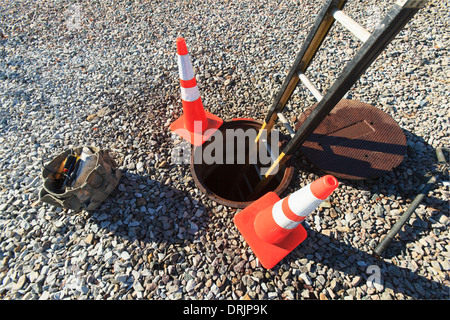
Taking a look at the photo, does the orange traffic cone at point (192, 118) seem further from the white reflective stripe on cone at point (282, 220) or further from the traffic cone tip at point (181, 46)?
the white reflective stripe on cone at point (282, 220)

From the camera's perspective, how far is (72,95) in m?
3.38

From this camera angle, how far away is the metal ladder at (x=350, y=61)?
1.30 m

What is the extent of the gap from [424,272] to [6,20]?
7.41 m

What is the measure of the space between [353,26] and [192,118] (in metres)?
1.79

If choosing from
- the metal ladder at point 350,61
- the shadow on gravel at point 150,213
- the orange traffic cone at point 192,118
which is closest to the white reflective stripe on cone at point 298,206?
the metal ladder at point 350,61

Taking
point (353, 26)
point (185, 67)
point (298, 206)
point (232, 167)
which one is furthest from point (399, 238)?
point (185, 67)

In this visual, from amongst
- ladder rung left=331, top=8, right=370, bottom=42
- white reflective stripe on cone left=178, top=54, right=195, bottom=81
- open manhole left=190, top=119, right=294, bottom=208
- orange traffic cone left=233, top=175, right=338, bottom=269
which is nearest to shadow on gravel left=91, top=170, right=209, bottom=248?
open manhole left=190, top=119, right=294, bottom=208

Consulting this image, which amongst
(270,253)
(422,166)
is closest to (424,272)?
(422,166)

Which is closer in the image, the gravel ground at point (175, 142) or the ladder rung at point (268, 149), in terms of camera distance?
the gravel ground at point (175, 142)

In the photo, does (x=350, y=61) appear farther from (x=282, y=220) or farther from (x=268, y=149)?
(x=268, y=149)

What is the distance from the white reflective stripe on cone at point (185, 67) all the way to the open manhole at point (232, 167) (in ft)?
2.49

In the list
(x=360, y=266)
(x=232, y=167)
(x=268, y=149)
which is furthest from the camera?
(x=232, y=167)

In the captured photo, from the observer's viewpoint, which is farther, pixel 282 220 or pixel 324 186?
pixel 282 220

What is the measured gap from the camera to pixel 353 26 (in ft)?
5.10
